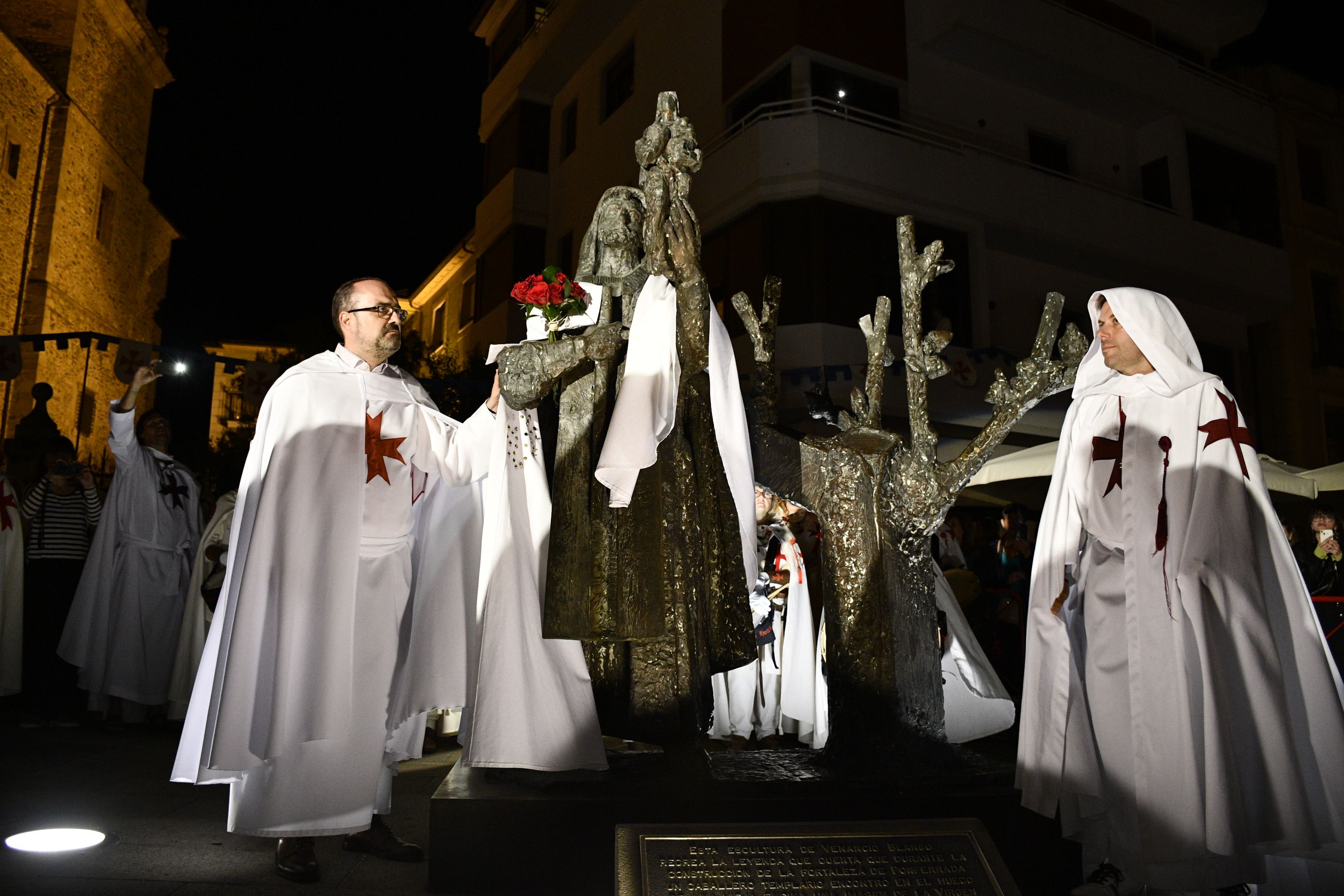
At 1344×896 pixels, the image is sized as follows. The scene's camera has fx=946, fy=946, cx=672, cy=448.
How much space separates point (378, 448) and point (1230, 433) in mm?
3171

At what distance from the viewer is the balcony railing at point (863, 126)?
14.7 meters

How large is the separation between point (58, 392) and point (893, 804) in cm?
2495

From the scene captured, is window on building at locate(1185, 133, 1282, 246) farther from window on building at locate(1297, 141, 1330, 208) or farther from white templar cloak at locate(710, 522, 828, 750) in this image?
white templar cloak at locate(710, 522, 828, 750)

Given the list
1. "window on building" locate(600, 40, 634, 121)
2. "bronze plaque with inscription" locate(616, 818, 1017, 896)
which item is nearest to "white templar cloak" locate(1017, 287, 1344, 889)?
"bronze plaque with inscription" locate(616, 818, 1017, 896)

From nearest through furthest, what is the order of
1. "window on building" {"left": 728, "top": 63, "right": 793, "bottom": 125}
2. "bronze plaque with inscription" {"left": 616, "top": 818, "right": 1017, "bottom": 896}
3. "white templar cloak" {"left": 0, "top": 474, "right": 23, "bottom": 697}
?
"bronze plaque with inscription" {"left": 616, "top": 818, "right": 1017, "bottom": 896} → "white templar cloak" {"left": 0, "top": 474, "right": 23, "bottom": 697} → "window on building" {"left": 728, "top": 63, "right": 793, "bottom": 125}

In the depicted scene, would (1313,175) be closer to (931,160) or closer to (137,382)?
(931,160)

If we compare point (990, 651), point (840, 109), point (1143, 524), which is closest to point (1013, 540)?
point (990, 651)

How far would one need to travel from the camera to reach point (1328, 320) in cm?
2116

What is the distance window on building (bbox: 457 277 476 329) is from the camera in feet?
76.4

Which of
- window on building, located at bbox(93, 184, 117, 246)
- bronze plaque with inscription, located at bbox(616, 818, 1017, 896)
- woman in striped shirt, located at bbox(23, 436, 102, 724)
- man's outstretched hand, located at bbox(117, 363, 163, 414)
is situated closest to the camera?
bronze plaque with inscription, located at bbox(616, 818, 1017, 896)

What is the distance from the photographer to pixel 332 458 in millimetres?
3588

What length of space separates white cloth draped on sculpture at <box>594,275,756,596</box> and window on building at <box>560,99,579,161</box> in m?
18.5

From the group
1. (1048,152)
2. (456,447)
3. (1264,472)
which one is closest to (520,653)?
(456,447)

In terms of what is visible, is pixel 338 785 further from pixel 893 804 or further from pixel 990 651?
pixel 990 651
